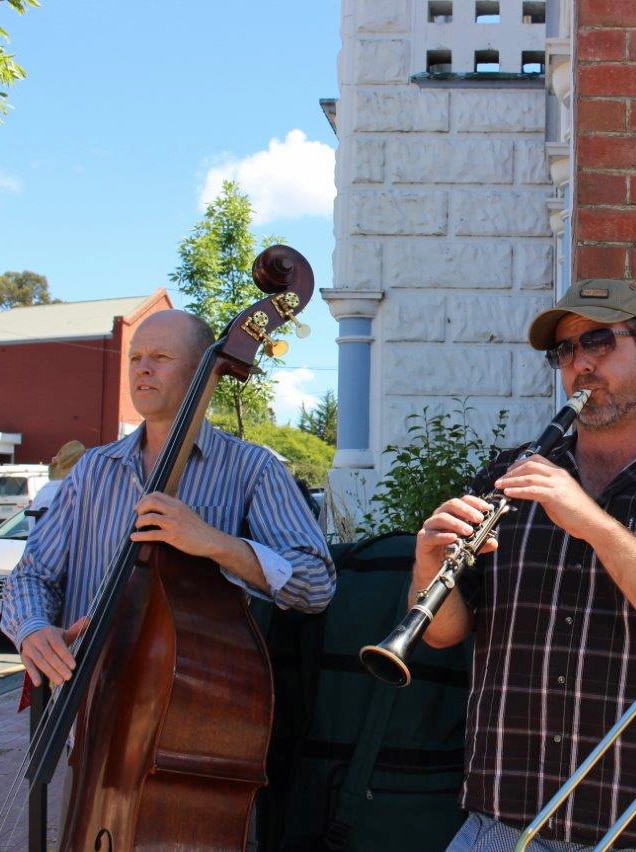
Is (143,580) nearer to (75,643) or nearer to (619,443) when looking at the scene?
(75,643)

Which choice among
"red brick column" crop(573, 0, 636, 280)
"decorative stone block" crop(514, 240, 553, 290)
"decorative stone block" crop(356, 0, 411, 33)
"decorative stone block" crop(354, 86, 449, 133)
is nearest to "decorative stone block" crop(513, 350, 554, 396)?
"decorative stone block" crop(514, 240, 553, 290)

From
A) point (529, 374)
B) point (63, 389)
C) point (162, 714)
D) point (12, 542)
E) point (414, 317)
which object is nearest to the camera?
point (162, 714)

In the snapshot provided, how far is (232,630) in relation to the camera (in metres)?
2.34

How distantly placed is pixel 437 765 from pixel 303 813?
0.37 m

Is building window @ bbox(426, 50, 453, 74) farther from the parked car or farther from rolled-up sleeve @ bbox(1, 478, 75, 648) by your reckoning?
rolled-up sleeve @ bbox(1, 478, 75, 648)

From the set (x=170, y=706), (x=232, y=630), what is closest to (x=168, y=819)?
(x=170, y=706)

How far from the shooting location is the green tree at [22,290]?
5509 cm

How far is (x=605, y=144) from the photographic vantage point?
3.16m

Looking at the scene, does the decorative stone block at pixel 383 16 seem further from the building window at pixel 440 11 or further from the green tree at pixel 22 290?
the green tree at pixel 22 290

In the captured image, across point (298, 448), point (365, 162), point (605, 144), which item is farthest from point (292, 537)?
Answer: point (298, 448)

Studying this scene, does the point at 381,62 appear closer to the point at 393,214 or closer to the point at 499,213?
the point at 393,214

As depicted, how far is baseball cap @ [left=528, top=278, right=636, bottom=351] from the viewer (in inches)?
89.0

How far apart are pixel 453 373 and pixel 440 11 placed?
2.49 metres

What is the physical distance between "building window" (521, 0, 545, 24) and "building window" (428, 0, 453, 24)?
1.66ft
